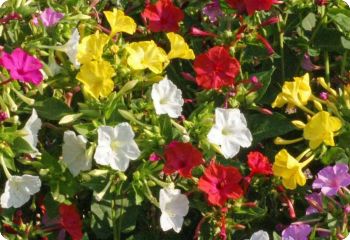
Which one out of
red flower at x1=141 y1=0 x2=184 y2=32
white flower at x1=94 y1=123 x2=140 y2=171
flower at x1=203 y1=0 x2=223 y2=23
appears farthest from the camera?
flower at x1=203 y1=0 x2=223 y2=23

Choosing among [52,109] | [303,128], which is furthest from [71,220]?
[303,128]

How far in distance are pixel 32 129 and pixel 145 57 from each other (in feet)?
1.05

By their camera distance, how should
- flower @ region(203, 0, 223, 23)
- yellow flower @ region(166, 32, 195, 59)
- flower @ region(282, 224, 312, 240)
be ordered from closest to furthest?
1. flower @ region(282, 224, 312, 240)
2. yellow flower @ region(166, 32, 195, 59)
3. flower @ region(203, 0, 223, 23)

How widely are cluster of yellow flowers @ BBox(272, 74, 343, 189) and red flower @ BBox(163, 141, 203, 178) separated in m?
0.20

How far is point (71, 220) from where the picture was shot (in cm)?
217

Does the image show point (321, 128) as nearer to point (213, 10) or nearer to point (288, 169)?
point (288, 169)

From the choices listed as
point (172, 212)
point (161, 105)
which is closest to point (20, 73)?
point (161, 105)

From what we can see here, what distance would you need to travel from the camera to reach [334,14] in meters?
2.38

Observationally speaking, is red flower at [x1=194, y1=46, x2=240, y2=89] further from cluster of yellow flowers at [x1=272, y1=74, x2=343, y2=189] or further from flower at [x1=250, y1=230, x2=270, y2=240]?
flower at [x1=250, y1=230, x2=270, y2=240]

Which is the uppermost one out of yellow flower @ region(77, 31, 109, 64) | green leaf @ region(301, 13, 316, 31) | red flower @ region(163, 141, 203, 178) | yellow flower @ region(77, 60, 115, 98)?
yellow flower @ region(77, 31, 109, 64)

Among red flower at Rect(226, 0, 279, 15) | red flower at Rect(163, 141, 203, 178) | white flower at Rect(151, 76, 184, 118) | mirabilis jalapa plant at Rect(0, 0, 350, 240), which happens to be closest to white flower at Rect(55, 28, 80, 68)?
mirabilis jalapa plant at Rect(0, 0, 350, 240)

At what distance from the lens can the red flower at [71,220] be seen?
216 centimetres

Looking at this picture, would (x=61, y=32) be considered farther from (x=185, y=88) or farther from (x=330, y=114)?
(x=330, y=114)

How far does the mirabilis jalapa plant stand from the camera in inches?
81.7
